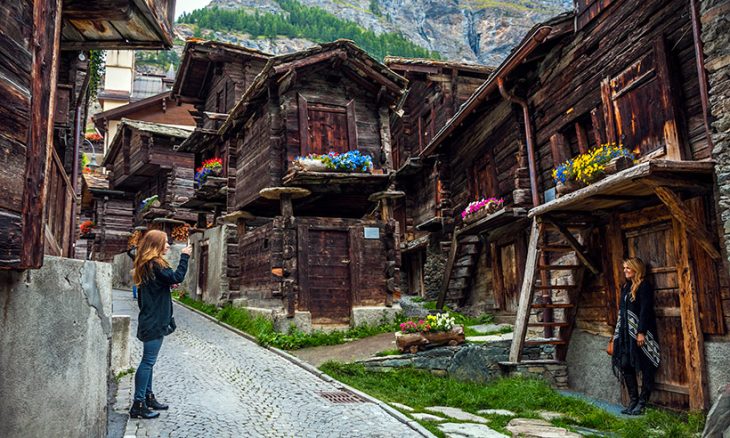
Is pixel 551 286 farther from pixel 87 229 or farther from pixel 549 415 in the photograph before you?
pixel 87 229

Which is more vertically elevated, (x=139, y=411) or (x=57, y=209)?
(x=57, y=209)

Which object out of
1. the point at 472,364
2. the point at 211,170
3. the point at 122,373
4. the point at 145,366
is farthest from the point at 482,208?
the point at 145,366

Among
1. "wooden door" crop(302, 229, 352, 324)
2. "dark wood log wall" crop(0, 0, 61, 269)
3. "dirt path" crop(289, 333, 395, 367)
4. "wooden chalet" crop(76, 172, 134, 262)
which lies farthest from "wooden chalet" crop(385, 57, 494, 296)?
"wooden chalet" crop(76, 172, 134, 262)

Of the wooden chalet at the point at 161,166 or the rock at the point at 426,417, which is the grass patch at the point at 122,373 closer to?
the rock at the point at 426,417

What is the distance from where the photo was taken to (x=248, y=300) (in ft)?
50.8

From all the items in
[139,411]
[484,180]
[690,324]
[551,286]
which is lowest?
[139,411]

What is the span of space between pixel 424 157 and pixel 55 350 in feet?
52.5

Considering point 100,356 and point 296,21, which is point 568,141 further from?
point 296,21

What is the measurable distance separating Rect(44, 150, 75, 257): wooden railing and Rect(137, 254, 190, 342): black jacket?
0.93 metres

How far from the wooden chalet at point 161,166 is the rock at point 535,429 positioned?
67.9 ft

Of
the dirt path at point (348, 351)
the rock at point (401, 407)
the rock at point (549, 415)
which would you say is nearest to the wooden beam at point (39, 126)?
the rock at point (401, 407)

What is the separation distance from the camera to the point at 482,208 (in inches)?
563

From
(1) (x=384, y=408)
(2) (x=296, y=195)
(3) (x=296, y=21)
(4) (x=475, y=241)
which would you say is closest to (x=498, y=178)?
(4) (x=475, y=241)

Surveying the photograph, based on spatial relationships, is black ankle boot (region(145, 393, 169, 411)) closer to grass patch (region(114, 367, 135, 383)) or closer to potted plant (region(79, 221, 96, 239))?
grass patch (region(114, 367, 135, 383))
